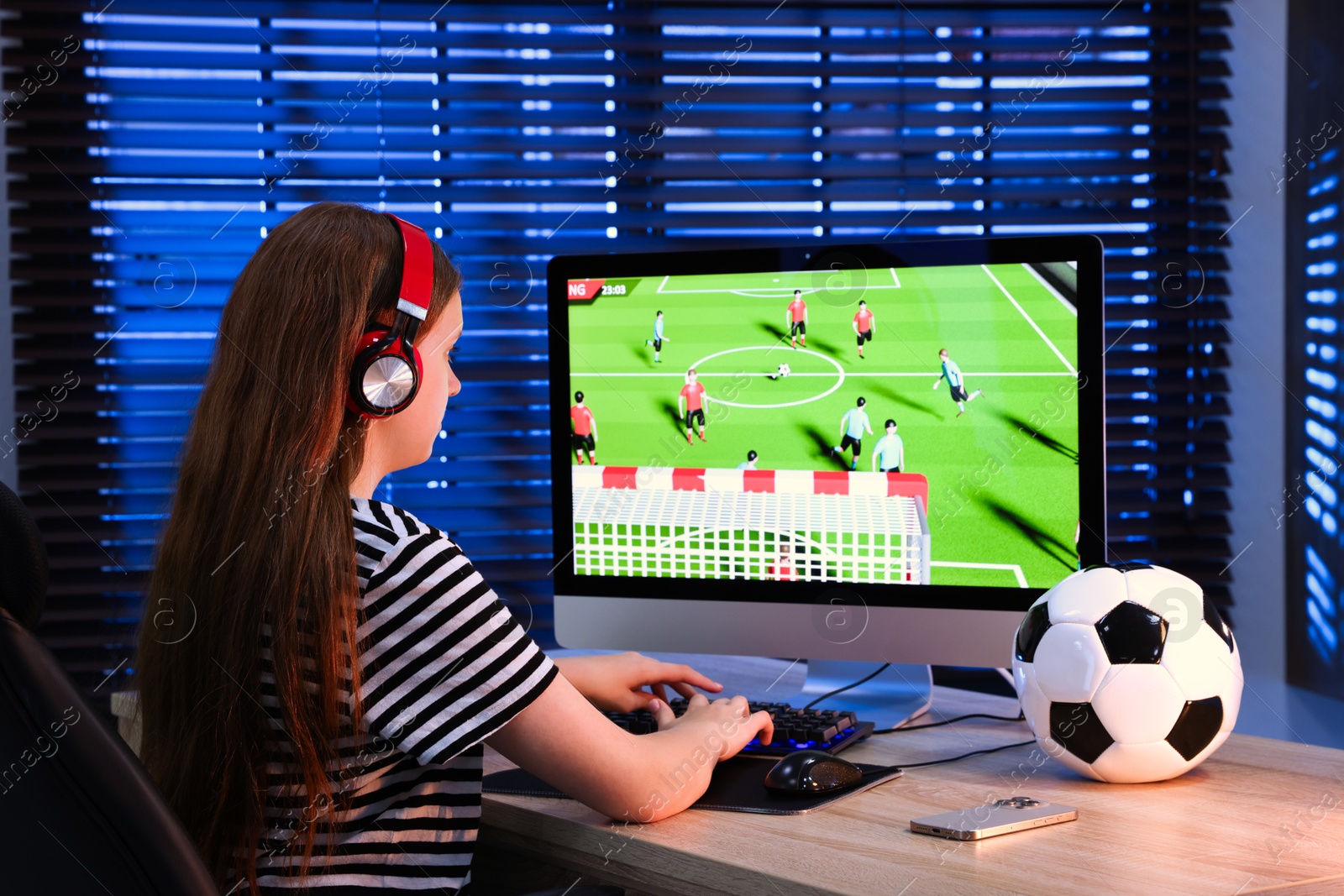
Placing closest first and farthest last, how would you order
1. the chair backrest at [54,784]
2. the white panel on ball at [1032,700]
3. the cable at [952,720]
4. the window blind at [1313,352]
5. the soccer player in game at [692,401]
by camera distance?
the chair backrest at [54,784] → the white panel on ball at [1032,700] → the cable at [952,720] → the soccer player in game at [692,401] → the window blind at [1313,352]

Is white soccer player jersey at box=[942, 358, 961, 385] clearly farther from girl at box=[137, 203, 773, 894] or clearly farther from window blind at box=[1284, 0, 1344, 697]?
window blind at box=[1284, 0, 1344, 697]

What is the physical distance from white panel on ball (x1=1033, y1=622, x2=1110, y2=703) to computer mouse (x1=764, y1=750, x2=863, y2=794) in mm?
189

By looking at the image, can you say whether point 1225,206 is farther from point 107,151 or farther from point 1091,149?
point 107,151

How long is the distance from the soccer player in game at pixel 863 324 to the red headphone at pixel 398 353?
19.6 inches

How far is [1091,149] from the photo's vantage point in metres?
1.99

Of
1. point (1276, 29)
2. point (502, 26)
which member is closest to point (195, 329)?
point (502, 26)

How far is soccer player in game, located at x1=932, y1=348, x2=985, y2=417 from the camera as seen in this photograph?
1.13 m

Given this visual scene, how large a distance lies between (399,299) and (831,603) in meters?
0.60

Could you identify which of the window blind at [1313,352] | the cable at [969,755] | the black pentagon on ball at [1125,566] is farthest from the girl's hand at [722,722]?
the window blind at [1313,352]

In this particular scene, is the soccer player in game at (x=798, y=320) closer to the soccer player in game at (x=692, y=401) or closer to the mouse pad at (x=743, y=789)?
the soccer player in game at (x=692, y=401)

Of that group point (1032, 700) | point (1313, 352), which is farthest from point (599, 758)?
point (1313, 352)

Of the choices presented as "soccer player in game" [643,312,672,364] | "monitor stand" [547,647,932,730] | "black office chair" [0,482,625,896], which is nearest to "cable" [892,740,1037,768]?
"monitor stand" [547,647,932,730]

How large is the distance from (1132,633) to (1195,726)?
104mm

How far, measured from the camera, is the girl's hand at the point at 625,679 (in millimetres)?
1108
